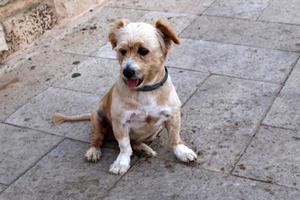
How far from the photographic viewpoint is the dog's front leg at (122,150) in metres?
4.00

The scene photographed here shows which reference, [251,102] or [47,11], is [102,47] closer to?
[47,11]

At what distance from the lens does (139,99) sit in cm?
391

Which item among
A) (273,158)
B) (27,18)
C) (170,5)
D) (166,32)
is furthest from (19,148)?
(170,5)

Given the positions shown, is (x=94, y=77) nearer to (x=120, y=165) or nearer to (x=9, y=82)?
(x=9, y=82)

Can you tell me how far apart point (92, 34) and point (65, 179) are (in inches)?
111

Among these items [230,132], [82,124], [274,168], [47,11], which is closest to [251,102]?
[230,132]

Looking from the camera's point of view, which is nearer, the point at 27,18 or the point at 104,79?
the point at 104,79

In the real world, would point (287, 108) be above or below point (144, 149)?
below

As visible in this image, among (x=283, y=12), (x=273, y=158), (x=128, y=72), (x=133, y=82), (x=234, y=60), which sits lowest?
(x=283, y=12)

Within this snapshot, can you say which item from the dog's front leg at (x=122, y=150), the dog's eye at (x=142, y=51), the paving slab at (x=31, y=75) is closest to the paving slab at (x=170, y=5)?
the paving slab at (x=31, y=75)

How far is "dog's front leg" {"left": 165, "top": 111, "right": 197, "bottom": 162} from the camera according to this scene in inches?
161

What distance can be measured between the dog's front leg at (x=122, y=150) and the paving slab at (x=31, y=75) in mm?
1423

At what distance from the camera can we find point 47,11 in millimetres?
6559

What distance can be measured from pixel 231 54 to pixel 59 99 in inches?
71.4
